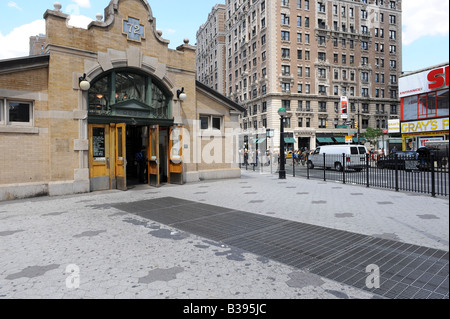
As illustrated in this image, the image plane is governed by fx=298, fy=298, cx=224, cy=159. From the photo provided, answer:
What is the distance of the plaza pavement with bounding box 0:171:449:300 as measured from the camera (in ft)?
11.6

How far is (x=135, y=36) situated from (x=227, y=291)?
12.7 m

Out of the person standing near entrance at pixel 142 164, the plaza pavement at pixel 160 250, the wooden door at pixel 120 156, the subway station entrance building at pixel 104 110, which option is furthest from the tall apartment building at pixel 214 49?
the plaza pavement at pixel 160 250

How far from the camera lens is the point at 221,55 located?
75.1m

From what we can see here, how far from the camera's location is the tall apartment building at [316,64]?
52844 mm

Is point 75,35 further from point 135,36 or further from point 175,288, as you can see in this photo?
point 175,288

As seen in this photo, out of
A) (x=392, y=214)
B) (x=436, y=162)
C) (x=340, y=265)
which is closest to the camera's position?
(x=340, y=265)

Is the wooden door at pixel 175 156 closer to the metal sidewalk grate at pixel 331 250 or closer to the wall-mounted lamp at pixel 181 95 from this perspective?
the wall-mounted lamp at pixel 181 95

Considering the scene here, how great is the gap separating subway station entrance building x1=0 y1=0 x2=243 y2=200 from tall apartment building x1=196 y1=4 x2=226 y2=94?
2374 inches

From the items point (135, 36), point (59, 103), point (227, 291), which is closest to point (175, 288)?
point (227, 291)

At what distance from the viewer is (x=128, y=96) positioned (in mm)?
13219

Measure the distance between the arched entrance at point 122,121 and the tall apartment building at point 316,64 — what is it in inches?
1528

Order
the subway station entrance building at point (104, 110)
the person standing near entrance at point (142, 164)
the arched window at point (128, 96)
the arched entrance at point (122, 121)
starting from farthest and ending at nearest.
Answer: the person standing near entrance at point (142, 164), the arched window at point (128, 96), the arched entrance at point (122, 121), the subway station entrance building at point (104, 110)

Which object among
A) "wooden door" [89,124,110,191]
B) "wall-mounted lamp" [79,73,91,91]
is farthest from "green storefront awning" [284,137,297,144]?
"wall-mounted lamp" [79,73,91,91]
